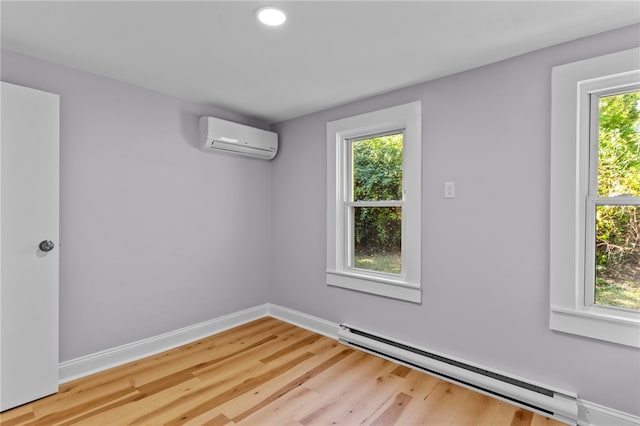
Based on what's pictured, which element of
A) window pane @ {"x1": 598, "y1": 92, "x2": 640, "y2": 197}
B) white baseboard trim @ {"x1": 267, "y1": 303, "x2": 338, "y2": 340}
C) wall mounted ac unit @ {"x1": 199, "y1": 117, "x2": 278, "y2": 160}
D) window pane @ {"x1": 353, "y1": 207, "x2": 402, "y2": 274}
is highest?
wall mounted ac unit @ {"x1": 199, "y1": 117, "x2": 278, "y2": 160}

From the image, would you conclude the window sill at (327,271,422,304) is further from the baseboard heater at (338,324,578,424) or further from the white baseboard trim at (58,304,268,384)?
the white baseboard trim at (58,304,268,384)

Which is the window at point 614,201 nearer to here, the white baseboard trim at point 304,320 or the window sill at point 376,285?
the window sill at point 376,285

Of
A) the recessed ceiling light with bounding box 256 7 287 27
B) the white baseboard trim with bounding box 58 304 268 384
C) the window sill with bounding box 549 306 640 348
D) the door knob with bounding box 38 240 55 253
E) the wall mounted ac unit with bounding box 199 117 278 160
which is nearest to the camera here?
the recessed ceiling light with bounding box 256 7 287 27

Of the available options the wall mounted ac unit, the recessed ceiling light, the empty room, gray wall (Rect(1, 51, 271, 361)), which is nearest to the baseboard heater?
the empty room

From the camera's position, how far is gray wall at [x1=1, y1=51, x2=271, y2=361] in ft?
7.58

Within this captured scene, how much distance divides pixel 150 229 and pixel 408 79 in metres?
2.42

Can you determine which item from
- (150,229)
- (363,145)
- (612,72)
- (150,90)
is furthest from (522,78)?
(150,229)

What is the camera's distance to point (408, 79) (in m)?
2.46

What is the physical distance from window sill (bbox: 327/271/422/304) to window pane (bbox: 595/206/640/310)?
111 centimetres

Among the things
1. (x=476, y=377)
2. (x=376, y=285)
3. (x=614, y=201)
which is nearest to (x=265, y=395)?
(x=376, y=285)


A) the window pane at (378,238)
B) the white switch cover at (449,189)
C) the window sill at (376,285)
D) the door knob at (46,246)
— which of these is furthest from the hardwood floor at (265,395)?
the white switch cover at (449,189)

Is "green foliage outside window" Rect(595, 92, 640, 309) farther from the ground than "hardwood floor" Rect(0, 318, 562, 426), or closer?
farther from the ground

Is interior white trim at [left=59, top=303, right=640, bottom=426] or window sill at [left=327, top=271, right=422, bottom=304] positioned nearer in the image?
interior white trim at [left=59, top=303, right=640, bottom=426]

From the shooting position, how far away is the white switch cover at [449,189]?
92.9 inches
